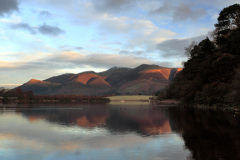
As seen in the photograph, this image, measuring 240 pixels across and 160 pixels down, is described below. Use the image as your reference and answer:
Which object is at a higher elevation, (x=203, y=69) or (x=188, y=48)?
(x=188, y=48)

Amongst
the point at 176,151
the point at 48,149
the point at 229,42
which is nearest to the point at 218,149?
the point at 176,151

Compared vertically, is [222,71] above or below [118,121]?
above

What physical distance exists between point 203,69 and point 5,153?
69.9 metres

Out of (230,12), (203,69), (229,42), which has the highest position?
(230,12)

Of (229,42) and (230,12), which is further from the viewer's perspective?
(230,12)

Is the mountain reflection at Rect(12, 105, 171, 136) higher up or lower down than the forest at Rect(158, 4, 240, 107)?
lower down

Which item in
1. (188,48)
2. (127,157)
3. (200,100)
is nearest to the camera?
(127,157)

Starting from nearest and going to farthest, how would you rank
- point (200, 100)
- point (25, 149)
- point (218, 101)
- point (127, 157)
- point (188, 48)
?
point (127, 157) → point (25, 149) → point (218, 101) → point (200, 100) → point (188, 48)

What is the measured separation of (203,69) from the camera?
74.4 metres

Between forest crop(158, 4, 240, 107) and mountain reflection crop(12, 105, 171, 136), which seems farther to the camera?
forest crop(158, 4, 240, 107)

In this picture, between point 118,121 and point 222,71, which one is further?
point 222,71

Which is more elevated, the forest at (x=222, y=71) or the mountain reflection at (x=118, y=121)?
the forest at (x=222, y=71)

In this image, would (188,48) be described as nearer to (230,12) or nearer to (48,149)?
(230,12)

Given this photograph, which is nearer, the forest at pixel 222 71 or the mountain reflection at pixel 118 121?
the mountain reflection at pixel 118 121
